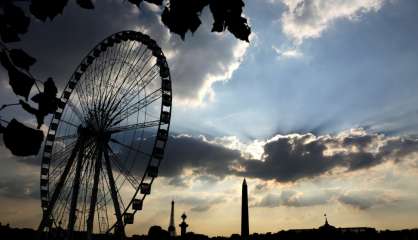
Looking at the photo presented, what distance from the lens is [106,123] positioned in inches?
1067

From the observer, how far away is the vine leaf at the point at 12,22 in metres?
2.74

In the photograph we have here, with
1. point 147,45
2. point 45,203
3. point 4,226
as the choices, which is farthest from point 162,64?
point 4,226

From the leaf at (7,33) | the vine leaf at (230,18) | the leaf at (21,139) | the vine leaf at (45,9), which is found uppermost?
the vine leaf at (230,18)

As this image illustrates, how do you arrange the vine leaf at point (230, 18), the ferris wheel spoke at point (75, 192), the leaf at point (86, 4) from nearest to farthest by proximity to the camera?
the leaf at point (86, 4), the vine leaf at point (230, 18), the ferris wheel spoke at point (75, 192)

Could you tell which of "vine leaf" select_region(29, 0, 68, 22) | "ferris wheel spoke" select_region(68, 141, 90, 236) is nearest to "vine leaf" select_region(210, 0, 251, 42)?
"vine leaf" select_region(29, 0, 68, 22)

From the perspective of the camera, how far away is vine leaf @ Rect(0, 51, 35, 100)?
3.02 meters

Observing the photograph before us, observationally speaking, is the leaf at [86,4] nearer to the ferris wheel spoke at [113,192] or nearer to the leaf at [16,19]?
the leaf at [16,19]

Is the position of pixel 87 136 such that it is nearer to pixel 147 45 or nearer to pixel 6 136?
pixel 147 45

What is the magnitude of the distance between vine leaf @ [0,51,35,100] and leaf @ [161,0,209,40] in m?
1.02

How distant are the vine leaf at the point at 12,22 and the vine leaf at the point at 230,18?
133 cm

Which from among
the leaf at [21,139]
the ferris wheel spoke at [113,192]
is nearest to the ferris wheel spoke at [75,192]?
the ferris wheel spoke at [113,192]

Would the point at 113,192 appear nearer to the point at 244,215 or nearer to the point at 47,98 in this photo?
the point at 244,215

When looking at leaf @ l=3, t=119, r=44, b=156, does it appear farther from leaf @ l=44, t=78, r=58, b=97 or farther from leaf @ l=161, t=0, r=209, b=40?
leaf @ l=161, t=0, r=209, b=40

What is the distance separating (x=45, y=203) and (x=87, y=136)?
391 inches
